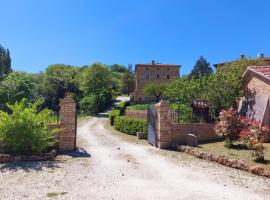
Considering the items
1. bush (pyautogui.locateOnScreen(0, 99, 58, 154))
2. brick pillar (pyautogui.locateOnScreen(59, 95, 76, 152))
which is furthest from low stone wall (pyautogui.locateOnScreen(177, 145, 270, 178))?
bush (pyautogui.locateOnScreen(0, 99, 58, 154))

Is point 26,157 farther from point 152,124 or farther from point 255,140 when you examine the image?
point 255,140

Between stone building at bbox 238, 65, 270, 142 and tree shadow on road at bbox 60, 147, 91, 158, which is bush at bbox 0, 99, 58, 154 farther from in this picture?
stone building at bbox 238, 65, 270, 142

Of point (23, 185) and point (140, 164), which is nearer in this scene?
point (23, 185)

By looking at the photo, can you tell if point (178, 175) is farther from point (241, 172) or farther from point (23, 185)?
point (23, 185)

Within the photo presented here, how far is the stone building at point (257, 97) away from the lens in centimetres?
1582

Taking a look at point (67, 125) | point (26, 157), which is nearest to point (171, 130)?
point (67, 125)

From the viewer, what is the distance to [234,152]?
13430 mm

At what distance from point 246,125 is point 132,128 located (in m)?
9.21

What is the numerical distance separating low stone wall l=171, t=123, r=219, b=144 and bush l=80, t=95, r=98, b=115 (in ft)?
94.2

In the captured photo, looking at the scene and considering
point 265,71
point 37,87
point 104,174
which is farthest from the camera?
point 37,87

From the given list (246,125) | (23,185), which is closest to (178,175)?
(23,185)

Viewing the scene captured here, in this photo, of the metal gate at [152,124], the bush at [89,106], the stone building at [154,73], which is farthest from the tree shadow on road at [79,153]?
the stone building at [154,73]

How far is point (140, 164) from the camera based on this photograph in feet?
39.8

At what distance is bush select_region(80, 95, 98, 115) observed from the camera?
4457 cm
